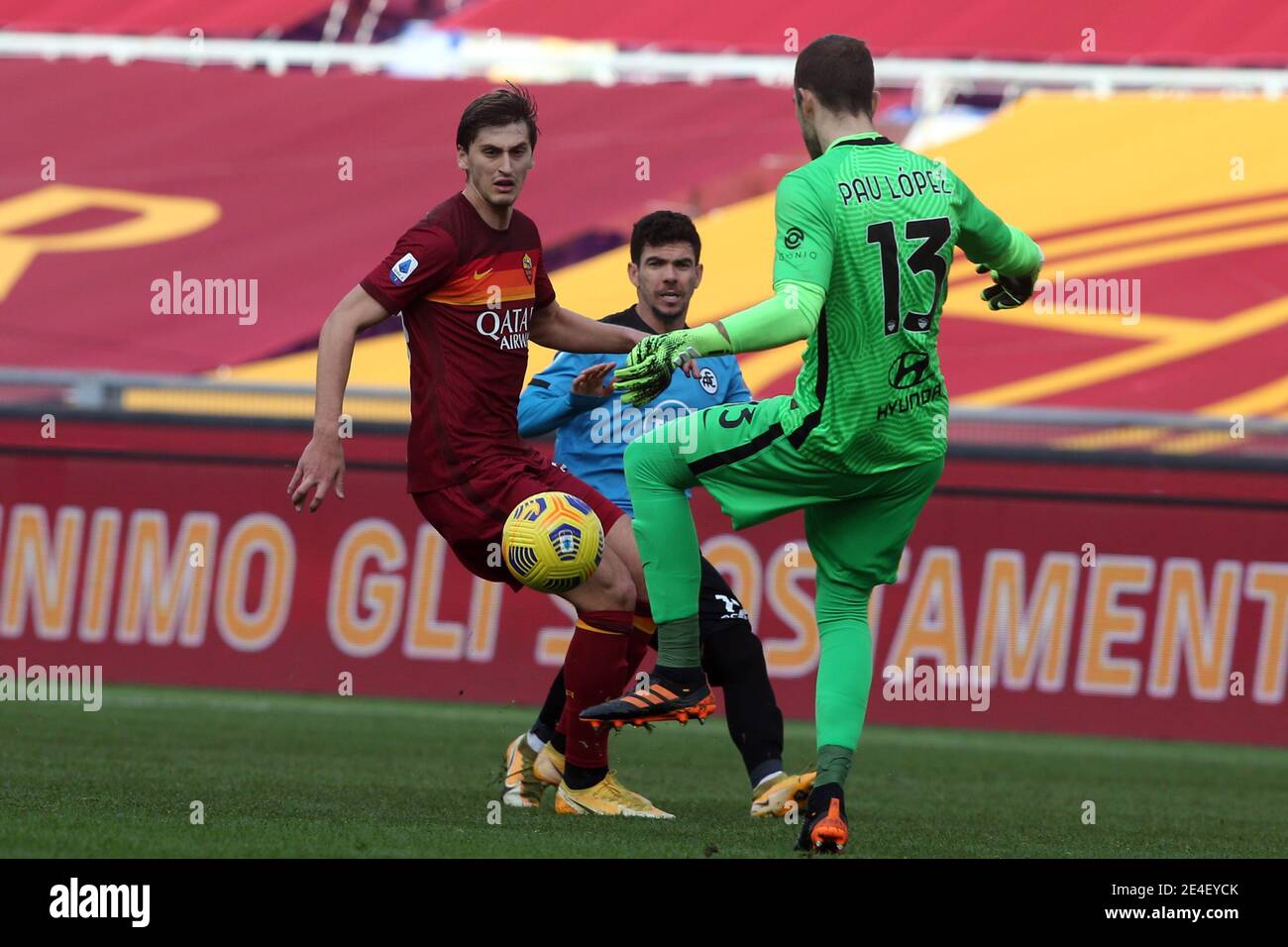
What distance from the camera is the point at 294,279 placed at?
17422 mm

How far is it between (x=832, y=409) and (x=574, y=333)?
1.37 metres

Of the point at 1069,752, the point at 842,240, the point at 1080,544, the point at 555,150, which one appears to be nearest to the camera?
the point at 842,240

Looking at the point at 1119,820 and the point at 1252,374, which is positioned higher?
the point at 1252,374

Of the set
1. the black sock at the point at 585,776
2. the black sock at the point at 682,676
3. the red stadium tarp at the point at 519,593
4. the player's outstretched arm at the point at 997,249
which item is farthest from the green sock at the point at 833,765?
the red stadium tarp at the point at 519,593

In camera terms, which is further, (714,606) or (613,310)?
(613,310)

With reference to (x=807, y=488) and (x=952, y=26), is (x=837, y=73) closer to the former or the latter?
(x=807, y=488)

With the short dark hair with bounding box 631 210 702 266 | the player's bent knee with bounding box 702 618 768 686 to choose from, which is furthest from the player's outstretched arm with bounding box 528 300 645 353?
the player's bent knee with bounding box 702 618 768 686

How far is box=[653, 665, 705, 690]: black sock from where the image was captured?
5.41 meters

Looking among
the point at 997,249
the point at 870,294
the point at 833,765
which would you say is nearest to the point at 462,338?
the point at 870,294

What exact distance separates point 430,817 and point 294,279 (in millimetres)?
12035

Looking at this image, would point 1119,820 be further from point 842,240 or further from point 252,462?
point 252,462
